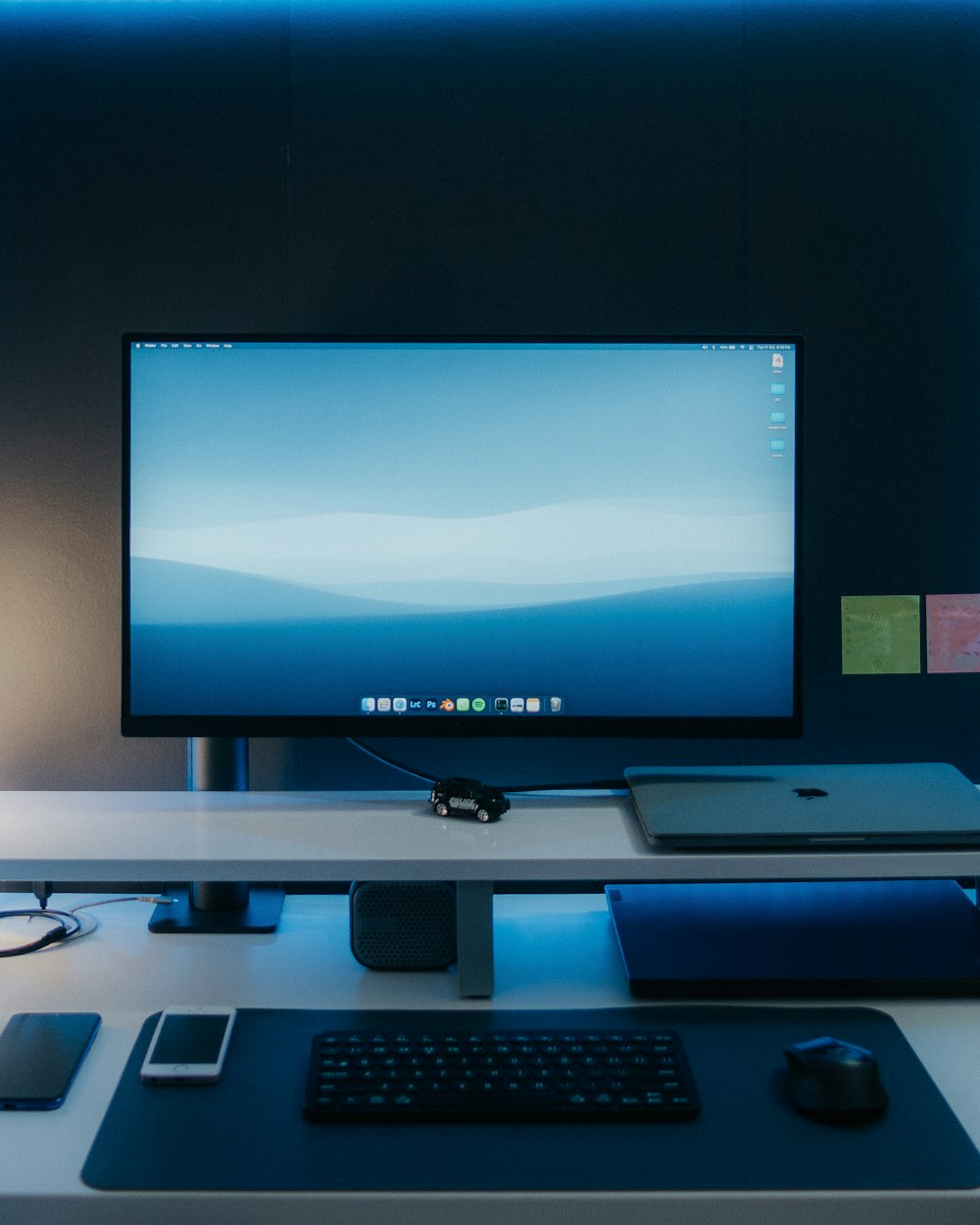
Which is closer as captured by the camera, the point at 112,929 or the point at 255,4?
the point at 112,929

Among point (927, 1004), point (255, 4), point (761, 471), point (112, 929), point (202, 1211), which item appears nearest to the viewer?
point (202, 1211)

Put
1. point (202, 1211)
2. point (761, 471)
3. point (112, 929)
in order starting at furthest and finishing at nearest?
point (112, 929) → point (761, 471) → point (202, 1211)

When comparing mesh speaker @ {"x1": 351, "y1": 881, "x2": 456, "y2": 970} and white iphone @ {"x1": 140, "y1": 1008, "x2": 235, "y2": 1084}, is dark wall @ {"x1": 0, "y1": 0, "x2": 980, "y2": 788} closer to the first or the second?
mesh speaker @ {"x1": 351, "y1": 881, "x2": 456, "y2": 970}

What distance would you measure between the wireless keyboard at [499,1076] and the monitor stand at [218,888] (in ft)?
1.17

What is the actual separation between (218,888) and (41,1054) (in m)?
0.35

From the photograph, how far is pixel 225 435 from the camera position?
120cm

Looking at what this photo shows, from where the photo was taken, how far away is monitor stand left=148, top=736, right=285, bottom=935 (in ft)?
4.23

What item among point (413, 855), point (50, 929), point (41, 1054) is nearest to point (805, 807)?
point (413, 855)

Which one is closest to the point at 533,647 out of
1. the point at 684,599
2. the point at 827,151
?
the point at 684,599

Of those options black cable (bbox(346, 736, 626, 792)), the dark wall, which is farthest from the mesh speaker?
the dark wall

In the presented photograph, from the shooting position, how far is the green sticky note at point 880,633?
4.67 feet

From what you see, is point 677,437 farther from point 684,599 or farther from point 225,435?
point 225,435

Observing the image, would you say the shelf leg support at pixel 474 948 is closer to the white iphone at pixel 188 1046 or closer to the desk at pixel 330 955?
the desk at pixel 330 955

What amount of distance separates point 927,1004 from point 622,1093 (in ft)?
1.28
